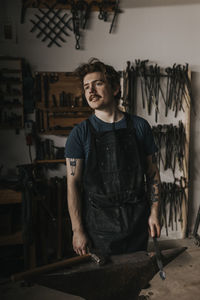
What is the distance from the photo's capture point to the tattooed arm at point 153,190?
161 cm

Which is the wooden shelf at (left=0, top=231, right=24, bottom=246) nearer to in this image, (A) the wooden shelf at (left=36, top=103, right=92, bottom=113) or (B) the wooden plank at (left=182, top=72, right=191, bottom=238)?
(A) the wooden shelf at (left=36, top=103, right=92, bottom=113)

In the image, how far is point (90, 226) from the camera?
5.62 ft

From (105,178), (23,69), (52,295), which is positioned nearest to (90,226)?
(105,178)

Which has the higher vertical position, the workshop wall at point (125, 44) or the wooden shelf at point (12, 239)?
the workshop wall at point (125, 44)

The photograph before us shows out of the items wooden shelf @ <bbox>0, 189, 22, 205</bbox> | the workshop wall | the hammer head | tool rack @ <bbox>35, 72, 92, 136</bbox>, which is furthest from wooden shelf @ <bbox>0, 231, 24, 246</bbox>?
the hammer head

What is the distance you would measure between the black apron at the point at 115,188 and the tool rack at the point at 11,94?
1770 mm

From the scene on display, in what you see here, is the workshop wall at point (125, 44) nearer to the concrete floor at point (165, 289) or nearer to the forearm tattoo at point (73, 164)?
the concrete floor at point (165, 289)

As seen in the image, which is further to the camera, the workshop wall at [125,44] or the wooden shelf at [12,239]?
the workshop wall at [125,44]

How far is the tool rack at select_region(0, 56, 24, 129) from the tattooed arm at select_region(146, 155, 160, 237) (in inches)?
76.4

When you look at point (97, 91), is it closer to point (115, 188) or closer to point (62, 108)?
point (115, 188)

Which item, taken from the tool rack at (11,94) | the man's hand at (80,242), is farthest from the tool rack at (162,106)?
the man's hand at (80,242)

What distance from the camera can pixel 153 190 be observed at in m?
1.71

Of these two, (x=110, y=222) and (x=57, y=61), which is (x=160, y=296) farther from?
(x=57, y=61)

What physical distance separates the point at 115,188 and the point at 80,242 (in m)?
0.39
